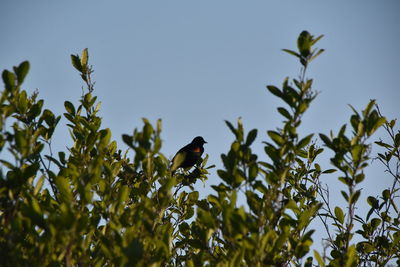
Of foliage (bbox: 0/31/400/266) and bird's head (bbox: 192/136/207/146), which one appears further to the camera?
bird's head (bbox: 192/136/207/146)

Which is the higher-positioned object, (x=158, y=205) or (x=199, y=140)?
(x=199, y=140)

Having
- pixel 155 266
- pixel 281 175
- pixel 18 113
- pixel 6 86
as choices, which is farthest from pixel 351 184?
pixel 18 113

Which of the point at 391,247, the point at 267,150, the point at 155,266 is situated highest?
the point at 267,150

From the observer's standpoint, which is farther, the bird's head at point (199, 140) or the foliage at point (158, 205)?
the bird's head at point (199, 140)

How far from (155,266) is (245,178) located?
2.59 ft

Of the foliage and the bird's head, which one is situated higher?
the bird's head

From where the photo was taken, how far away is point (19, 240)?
2746 millimetres

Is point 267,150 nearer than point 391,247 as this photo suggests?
Yes

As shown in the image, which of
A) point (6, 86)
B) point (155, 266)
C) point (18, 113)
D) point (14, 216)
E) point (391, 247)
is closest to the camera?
point (155, 266)

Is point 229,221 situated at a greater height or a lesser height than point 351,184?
lesser

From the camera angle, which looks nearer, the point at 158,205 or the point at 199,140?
the point at 158,205

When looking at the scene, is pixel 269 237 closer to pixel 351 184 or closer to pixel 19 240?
pixel 351 184

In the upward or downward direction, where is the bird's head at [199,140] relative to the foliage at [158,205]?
upward

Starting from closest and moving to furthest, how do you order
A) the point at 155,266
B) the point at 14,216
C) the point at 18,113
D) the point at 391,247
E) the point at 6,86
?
the point at 155,266, the point at 14,216, the point at 6,86, the point at 18,113, the point at 391,247
